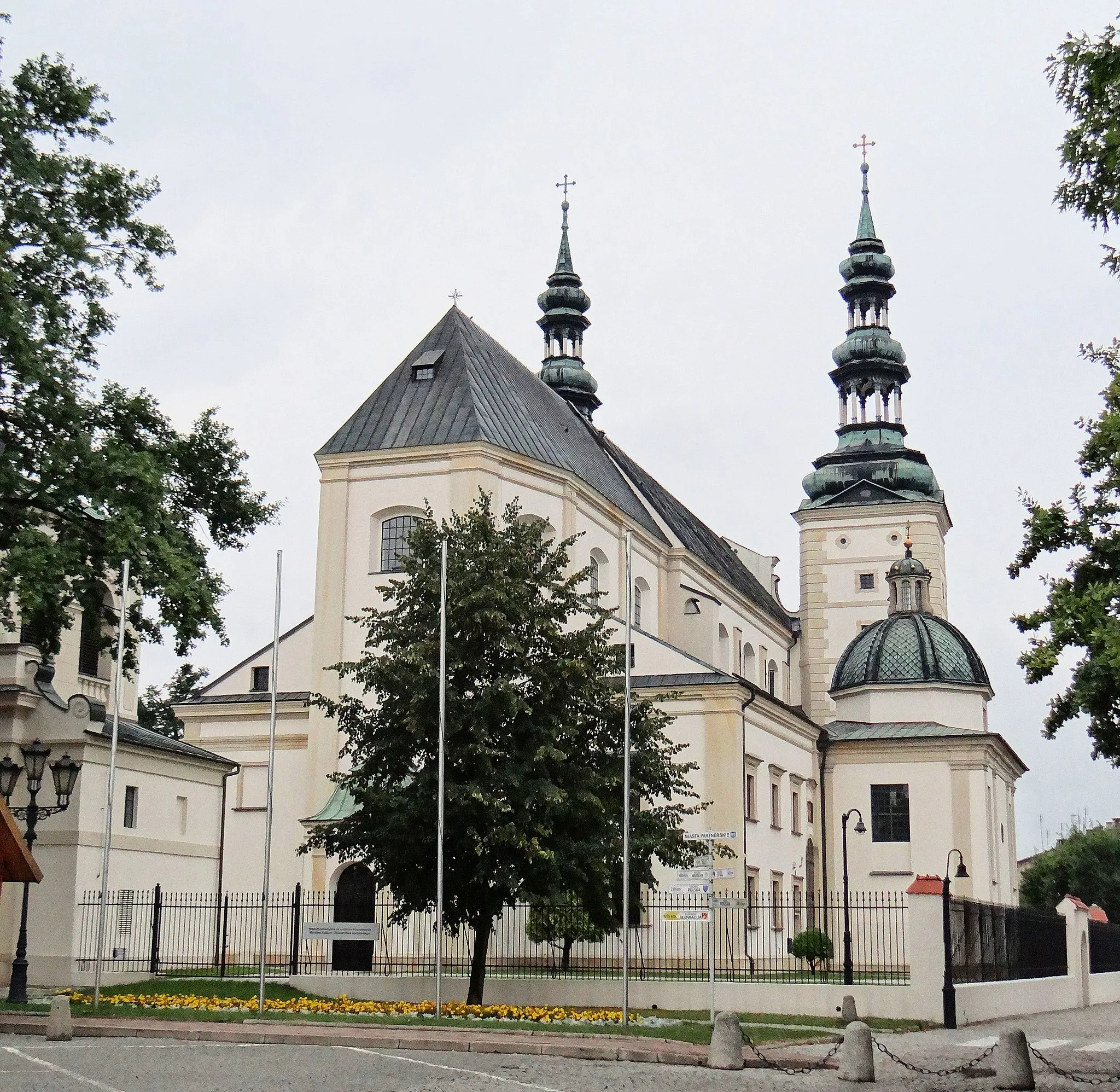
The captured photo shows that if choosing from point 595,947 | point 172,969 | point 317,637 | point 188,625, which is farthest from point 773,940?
point 188,625

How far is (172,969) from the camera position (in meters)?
29.9

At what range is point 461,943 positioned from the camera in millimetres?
32688

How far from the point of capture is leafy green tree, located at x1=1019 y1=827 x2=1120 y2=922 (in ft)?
246

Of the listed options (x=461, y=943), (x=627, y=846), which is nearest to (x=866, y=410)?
(x=461, y=943)

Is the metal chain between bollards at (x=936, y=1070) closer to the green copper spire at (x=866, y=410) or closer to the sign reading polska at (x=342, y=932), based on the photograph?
the sign reading polska at (x=342, y=932)

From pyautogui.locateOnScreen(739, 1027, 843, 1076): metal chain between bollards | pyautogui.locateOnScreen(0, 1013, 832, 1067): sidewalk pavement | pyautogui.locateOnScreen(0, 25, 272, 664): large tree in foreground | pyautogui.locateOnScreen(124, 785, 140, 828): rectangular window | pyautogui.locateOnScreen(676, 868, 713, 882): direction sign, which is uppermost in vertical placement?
pyautogui.locateOnScreen(0, 25, 272, 664): large tree in foreground

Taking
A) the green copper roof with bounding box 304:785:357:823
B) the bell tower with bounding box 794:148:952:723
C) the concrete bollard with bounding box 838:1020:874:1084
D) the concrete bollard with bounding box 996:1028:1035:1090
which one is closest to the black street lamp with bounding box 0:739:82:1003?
the green copper roof with bounding box 304:785:357:823

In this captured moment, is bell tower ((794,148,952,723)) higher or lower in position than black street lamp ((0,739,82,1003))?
higher

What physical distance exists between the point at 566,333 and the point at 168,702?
75.4 ft

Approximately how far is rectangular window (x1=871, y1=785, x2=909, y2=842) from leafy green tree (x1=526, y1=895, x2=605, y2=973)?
22.7 m

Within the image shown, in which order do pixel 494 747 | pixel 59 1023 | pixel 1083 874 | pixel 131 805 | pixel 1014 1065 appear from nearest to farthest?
pixel 1014 1065 < pixel 59 1023 < pixel 494 747 < pixel 131 805 < pixel 1083 874

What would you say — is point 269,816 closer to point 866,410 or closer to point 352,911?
point 352,911

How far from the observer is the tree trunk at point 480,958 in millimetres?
25000

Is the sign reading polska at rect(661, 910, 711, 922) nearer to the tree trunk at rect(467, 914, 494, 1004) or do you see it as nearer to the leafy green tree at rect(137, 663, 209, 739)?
the tree trunk at rect(467, 914, 494, 1004)
